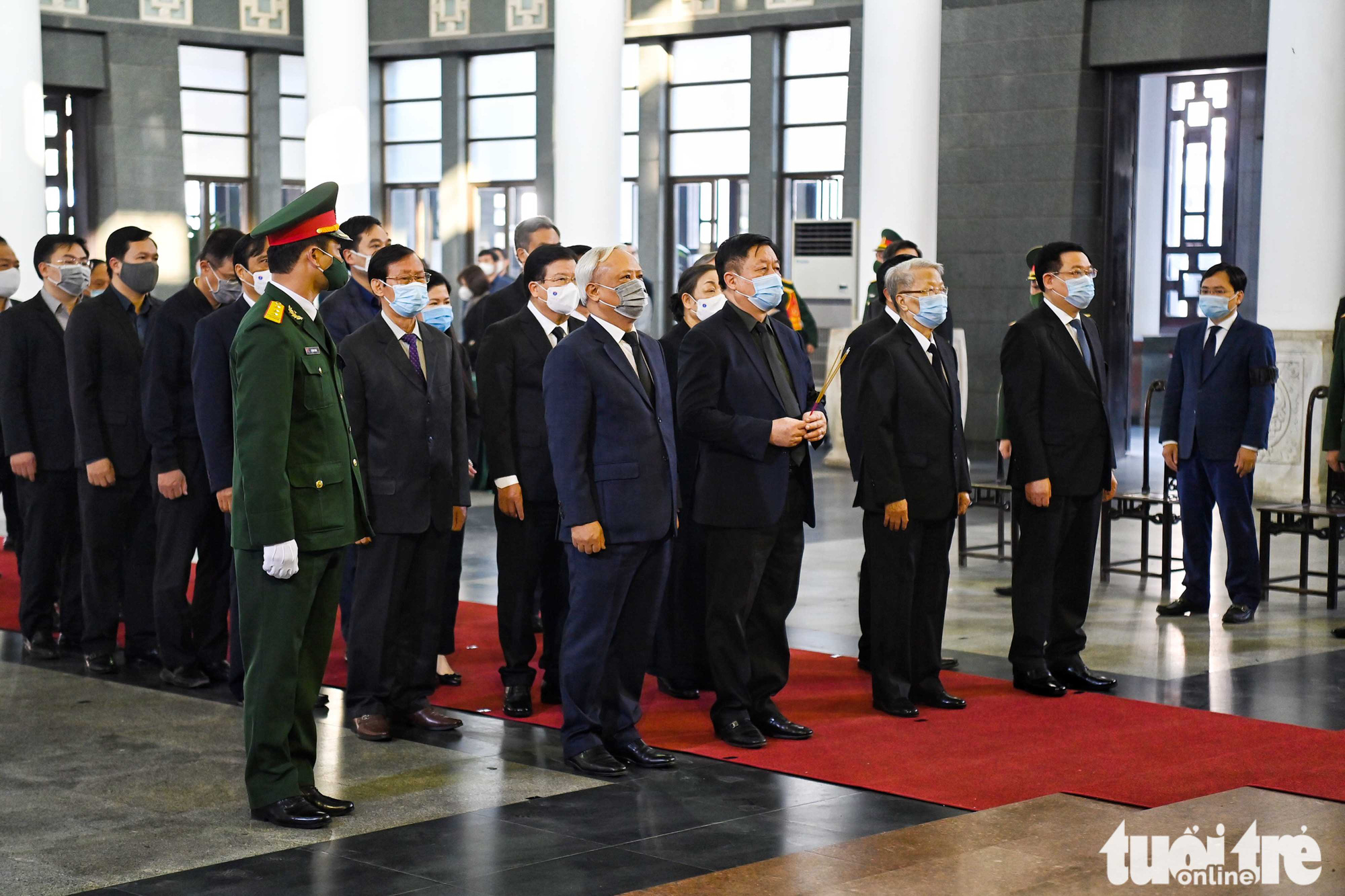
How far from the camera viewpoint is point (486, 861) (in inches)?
167

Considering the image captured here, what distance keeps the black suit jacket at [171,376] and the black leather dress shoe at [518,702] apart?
1568 millimetres

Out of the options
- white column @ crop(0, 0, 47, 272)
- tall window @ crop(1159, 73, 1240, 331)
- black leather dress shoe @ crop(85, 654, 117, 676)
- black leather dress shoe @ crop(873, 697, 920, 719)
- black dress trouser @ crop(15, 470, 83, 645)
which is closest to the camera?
black leather dress shoe @ crop(873, 697, 920, 719)

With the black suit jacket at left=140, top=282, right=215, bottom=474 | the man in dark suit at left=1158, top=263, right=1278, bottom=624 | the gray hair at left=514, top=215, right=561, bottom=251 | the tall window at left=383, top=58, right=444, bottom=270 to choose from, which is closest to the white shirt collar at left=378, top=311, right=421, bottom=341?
the black suit jacket at left=140, top=282, right=215, bottom=474

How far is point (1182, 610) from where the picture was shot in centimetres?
788

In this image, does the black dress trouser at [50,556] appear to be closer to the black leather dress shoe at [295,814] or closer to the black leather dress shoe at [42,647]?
the black leather dress shoe at [42,647]

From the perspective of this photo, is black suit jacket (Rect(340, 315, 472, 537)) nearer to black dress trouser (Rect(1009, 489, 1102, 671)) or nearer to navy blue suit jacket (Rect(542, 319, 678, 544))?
navy blue suit jacket (Rect(542, 319, 678, 544))

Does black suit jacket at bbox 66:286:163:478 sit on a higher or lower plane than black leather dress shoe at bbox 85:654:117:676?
higher

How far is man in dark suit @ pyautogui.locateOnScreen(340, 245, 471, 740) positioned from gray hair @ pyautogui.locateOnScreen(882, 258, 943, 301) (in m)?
1.65

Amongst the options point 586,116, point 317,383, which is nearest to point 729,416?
point 317,383

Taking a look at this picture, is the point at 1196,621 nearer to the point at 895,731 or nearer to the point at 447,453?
the point at 895,731

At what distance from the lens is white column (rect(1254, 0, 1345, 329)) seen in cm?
1146

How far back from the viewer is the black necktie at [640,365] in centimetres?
Result: 521

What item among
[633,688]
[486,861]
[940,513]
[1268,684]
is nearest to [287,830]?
[486,861]

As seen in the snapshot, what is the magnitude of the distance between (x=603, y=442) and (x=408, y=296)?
93 centimetres
